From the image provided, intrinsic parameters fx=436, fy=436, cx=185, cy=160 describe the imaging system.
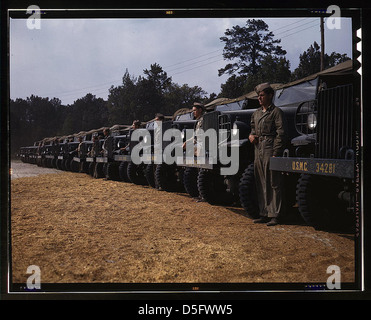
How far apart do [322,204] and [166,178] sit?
18.1ft

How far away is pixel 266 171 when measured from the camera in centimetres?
556

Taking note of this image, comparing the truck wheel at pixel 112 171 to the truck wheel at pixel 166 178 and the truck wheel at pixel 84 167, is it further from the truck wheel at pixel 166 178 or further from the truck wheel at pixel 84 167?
the truck wheel at pixel 84 167

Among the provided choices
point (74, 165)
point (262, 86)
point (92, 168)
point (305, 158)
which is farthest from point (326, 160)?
point (74, 165)

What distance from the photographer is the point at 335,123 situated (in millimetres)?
4414

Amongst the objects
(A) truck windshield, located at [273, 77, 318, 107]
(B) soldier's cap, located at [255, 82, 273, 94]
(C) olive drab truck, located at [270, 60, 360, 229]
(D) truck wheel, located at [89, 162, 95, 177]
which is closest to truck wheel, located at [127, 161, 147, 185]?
(D) truck wheel, located at [89, 162, 95, 177]

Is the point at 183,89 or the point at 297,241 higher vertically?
the point at 183,89

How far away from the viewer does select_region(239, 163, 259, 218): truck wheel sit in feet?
19.2

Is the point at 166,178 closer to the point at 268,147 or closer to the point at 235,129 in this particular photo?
the point at 235,129

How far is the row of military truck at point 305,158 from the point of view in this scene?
4.05 meters

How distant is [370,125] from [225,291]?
1281mm

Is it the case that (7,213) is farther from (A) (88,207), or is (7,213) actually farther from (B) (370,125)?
(A) (88,207)

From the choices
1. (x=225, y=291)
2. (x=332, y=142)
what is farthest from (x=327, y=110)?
(x=225, y=291)

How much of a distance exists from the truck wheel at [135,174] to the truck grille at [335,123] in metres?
7.58

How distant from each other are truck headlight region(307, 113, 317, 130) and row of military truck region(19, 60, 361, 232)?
1cm
